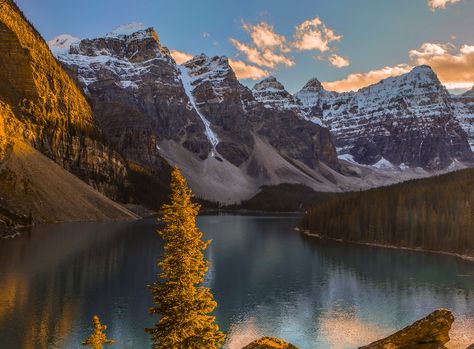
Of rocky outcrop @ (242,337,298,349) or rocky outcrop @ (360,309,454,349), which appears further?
rocky outcrop @ (242,337,298,349)

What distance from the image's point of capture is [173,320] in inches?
712

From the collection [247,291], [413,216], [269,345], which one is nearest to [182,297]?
[269,345]

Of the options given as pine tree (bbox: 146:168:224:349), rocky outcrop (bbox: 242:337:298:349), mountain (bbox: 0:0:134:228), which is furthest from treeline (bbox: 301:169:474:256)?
rocky outcrop (bbox: 242:337:298:349)

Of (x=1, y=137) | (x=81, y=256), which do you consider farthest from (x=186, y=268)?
(x=1, y=137)

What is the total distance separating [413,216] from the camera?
110 m

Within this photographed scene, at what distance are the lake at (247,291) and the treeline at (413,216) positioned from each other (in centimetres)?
732

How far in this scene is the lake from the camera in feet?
132

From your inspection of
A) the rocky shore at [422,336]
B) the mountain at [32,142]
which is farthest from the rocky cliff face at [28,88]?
the rocky shore at [422,336]

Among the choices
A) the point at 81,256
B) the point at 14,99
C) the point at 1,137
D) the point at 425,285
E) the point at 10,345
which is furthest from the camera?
the point at 14,99

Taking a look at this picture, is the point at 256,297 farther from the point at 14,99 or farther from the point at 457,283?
the point at 14,99

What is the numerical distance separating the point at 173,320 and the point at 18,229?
106985 mm

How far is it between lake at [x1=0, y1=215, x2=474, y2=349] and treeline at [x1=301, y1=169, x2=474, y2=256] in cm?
732

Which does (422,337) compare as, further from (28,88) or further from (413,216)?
(28,88)

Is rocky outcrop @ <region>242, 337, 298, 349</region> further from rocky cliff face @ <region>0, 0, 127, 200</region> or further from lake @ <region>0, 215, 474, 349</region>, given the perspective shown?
rocky cliff face @ <region>0, 0, 127, 200</region>
